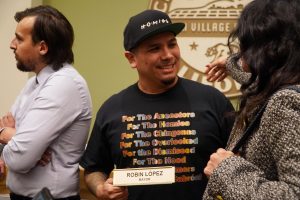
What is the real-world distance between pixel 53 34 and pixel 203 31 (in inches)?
47.4

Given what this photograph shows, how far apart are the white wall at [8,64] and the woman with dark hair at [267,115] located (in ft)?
7.85

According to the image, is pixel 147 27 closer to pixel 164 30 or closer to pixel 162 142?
pixel 164 30

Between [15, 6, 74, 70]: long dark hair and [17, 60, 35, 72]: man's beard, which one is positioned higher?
[15, 6, 74, 70]: long dark hair

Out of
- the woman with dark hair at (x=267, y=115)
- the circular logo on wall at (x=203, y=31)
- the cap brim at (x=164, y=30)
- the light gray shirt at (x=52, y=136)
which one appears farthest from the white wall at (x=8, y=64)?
the woman with dark hair at (x=267, y=115)

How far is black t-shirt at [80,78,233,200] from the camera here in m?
1.56

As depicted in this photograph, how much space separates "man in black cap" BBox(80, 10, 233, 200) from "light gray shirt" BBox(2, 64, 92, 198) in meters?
0.10

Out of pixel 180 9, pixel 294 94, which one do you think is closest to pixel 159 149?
pixel 294 94

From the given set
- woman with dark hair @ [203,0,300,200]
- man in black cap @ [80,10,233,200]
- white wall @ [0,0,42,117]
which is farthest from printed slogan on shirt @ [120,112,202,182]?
white wall @ [0,0,42,117]

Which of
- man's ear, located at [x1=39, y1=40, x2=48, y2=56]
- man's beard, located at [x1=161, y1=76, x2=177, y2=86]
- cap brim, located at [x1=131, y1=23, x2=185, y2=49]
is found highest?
cap brim, located at [x1=131, y1=23, x2=185, y2=49]

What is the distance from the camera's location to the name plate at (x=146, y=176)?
1.29 metres

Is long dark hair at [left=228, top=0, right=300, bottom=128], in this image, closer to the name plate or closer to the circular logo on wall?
the name plate

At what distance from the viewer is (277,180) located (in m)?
1.03

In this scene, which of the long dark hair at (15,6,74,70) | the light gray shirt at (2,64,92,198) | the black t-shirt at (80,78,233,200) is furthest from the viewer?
the long dark hair at (15,6,74,70)

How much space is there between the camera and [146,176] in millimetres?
1296
